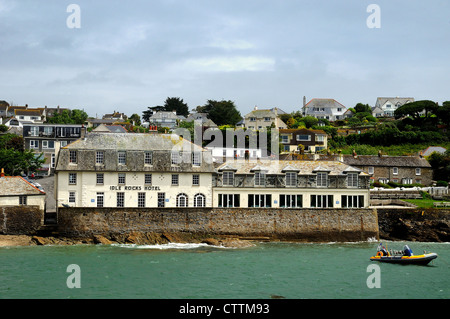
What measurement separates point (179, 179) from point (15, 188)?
14.6 meters

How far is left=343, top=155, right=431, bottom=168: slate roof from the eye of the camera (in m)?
75.1

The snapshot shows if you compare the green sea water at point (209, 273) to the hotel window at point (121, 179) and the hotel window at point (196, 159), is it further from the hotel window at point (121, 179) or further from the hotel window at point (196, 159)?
the hotel window at point (196, 159)

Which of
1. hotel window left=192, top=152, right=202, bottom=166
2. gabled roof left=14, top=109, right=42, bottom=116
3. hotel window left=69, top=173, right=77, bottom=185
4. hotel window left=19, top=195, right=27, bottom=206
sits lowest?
hotel window left=19, top=195, right=27, bottom=206

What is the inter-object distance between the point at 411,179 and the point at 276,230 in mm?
32534

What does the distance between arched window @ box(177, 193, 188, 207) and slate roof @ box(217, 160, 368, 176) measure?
415 cm

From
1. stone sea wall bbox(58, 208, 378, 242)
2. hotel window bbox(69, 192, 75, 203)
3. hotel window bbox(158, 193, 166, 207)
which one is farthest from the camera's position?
hotel window bbox(158, 193, 166, 207)

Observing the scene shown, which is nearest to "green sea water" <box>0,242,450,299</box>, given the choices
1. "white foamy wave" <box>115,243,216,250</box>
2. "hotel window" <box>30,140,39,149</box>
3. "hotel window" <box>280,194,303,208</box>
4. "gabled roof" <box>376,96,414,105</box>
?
"white foamy wave" <box>115,243,216,250</box>

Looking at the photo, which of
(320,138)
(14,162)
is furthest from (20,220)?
(320,138)

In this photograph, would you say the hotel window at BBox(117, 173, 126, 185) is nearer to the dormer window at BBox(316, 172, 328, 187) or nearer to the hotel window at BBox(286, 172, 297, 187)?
the hotel window at BBox(286, 172, 297, 187)

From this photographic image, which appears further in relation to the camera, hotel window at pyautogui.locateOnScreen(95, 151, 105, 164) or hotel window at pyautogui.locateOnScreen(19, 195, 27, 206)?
hotel window at pyautogui.locateOnScreen(95, 151, 105, 164)

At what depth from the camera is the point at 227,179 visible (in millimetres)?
51812

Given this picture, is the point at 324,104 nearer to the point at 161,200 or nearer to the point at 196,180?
the point at 196,180

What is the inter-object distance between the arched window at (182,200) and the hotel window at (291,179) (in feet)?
32.0
